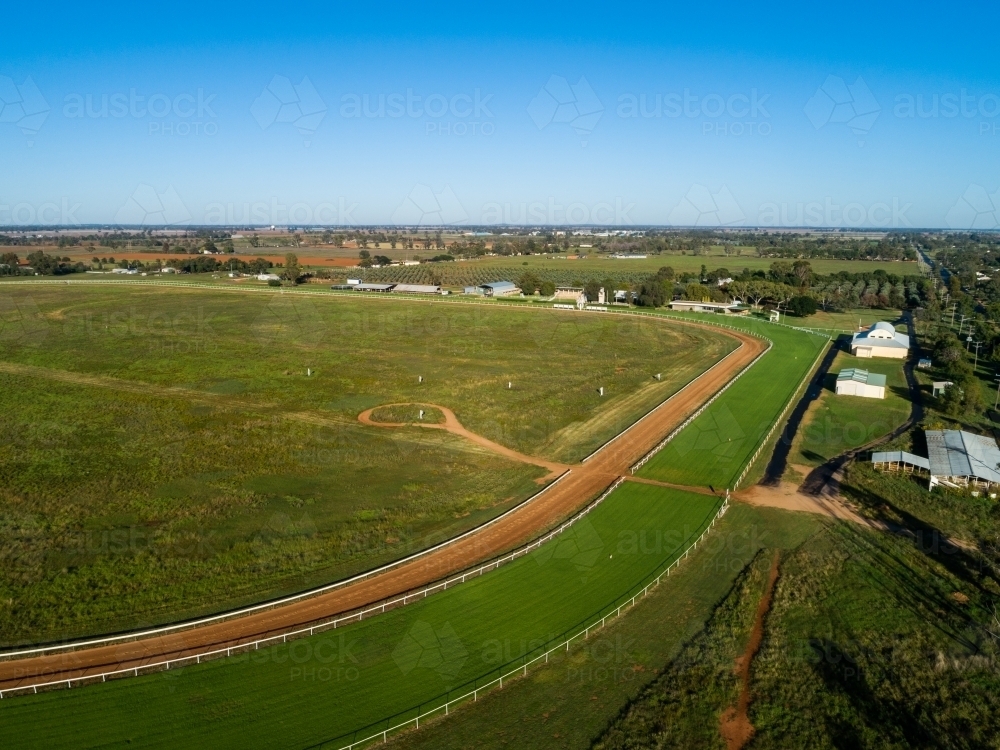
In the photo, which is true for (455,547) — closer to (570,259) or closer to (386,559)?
(386,559)

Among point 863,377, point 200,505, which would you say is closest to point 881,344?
point 863,377

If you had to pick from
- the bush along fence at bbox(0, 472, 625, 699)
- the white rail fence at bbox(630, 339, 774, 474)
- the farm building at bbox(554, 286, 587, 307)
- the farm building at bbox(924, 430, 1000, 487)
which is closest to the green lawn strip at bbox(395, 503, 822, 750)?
the bush along fence at bbox(0, 472, 625, 699)

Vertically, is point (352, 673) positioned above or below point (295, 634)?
below

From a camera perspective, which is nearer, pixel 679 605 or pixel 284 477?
pixel 679 605

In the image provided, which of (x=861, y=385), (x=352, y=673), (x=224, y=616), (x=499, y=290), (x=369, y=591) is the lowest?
(x=352, y=673)

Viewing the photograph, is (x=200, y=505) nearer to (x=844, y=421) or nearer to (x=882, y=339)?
(x=844, y=421)

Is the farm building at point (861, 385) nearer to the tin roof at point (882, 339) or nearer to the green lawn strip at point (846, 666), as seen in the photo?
the tin roof at point (882, 339)

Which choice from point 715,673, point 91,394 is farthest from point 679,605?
point 91,394
